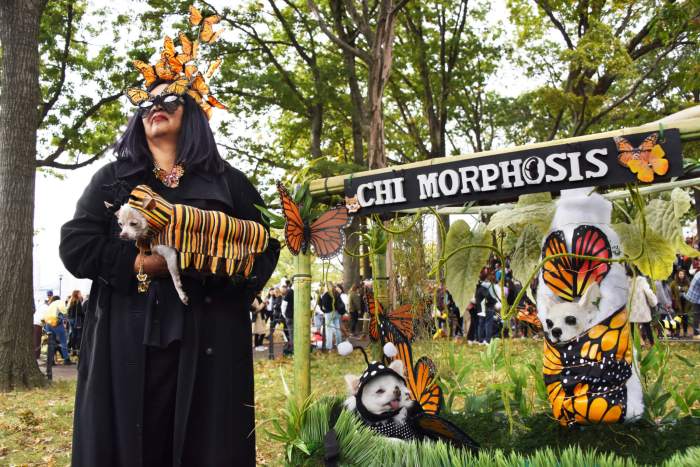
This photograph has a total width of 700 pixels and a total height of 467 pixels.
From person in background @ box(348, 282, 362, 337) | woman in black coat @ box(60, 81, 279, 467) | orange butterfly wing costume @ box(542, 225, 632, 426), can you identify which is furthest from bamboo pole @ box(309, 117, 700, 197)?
person in background @ box(348, 282, 362, 337)

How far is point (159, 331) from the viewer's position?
197 centimetres

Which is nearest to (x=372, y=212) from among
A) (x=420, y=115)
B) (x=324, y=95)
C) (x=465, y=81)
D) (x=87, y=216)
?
(x=87, y=216)

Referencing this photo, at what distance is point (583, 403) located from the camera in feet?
8.05

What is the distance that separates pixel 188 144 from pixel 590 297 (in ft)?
5.44

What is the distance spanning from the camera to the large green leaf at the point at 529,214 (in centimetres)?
269

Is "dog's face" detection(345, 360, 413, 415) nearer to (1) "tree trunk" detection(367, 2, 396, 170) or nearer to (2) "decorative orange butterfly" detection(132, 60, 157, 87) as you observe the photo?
(2) "decorative orange butterfly" detection(132, 60, 157, 87)

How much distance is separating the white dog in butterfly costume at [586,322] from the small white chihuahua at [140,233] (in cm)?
152

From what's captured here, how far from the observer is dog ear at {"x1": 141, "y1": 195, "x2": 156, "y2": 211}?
1.92 metres

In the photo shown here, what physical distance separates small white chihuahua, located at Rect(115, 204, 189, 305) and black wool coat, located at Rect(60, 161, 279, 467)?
10cm

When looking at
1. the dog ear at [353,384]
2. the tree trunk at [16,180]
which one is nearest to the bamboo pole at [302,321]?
the dog ear at [353,384]

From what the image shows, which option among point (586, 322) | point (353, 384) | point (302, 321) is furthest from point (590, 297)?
point (302, 321)

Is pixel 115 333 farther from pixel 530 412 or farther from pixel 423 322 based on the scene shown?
pixel 530 412

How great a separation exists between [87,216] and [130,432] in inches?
27.8

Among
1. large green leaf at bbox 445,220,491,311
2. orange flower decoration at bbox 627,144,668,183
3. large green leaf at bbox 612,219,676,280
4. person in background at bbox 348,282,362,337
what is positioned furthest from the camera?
person in background at bbox 348,282,362,337
